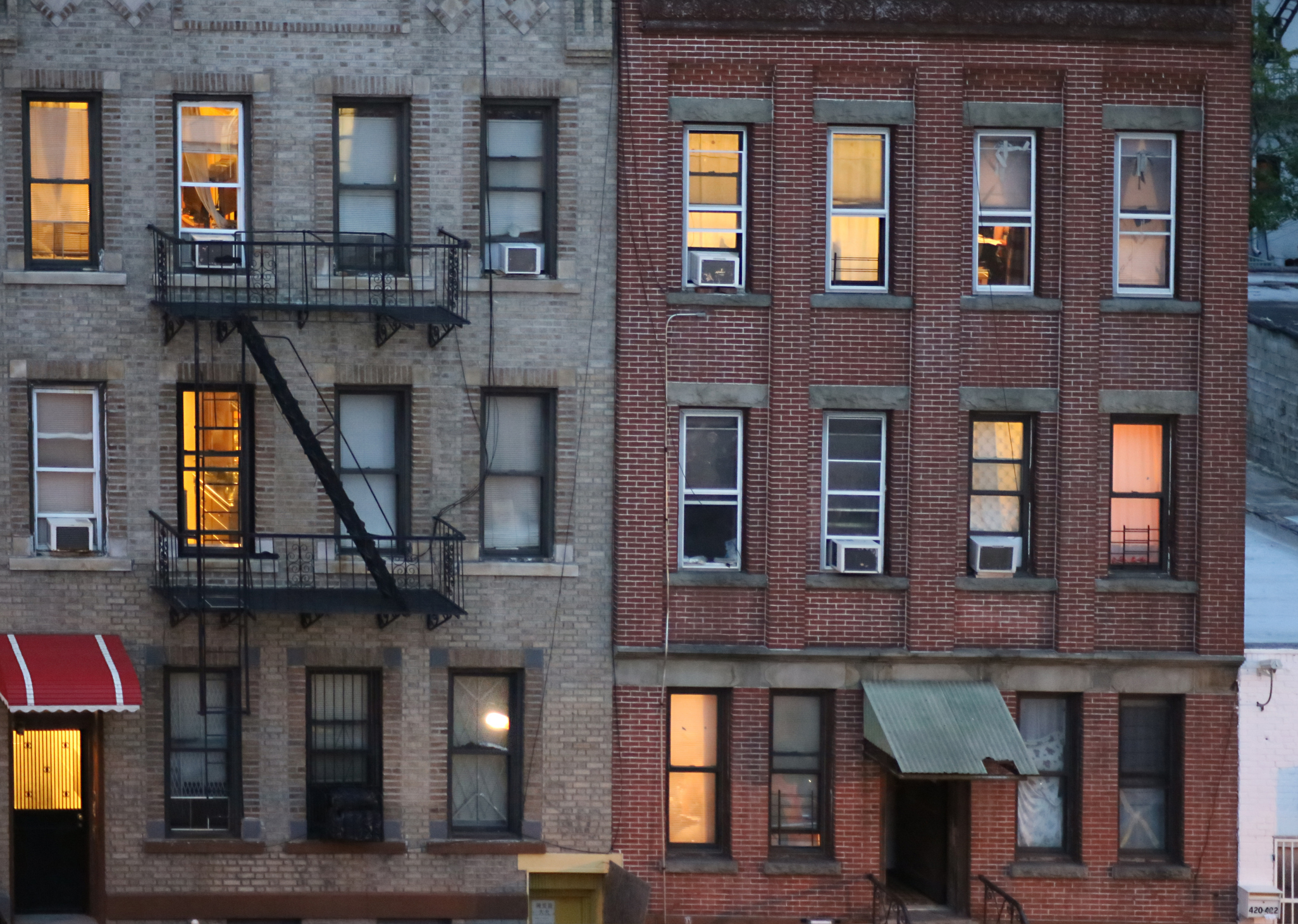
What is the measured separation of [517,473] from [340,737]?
3.69 metres

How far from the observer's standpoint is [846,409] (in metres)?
19.7

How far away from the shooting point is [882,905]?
1958 centimetres

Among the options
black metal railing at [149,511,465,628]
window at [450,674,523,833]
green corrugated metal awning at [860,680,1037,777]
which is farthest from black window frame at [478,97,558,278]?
green corrugated metal awning at [860,680,1037,777]

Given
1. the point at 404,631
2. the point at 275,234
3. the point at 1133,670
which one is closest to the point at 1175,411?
the point at 1133,670

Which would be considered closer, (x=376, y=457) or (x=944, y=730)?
(x=944, y=730)

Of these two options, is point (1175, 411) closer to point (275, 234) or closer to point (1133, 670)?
point (1133, 670)

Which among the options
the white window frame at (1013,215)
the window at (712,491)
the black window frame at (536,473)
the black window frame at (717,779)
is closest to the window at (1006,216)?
the white window frame at (1013,215)

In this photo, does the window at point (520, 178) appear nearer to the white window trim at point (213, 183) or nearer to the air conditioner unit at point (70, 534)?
the white window trim at point (213, 183)

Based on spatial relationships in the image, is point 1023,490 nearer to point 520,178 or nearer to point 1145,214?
point 1145,214

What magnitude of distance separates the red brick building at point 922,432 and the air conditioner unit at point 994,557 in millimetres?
44

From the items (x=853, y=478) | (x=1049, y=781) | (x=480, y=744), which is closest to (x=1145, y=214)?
(x=853, y=478)

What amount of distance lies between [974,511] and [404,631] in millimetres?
6814

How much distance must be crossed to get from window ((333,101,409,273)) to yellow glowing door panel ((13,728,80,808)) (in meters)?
6.42

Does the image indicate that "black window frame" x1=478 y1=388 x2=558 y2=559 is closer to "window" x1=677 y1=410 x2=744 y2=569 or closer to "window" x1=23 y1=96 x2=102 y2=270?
"window" x1=677 y1=410 x2=744 y2=569
